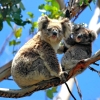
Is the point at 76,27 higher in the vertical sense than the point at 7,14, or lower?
lower

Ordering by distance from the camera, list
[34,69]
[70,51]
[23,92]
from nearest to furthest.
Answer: [23,92] < [34,69] < [70,51]

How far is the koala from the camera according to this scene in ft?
10.8

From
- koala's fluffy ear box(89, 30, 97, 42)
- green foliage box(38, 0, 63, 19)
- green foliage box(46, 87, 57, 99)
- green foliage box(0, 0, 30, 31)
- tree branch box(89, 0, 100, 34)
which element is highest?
green foliage box(0, 0, 30, 31)

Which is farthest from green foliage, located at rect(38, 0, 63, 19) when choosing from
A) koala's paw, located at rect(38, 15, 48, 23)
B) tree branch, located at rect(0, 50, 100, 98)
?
tree branch, located at rect(0, 50, 100, 98)

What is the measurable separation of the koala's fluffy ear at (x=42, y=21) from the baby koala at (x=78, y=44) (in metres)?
0.50

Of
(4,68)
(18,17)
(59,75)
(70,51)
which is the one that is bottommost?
(70,51)

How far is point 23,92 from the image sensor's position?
9.71 feet

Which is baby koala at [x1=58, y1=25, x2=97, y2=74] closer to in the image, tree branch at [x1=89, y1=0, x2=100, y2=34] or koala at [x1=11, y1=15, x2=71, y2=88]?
tree branch at [x1=89, y1=0, x2=100, y2=34]

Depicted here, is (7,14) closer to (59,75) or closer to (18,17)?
(18,17)

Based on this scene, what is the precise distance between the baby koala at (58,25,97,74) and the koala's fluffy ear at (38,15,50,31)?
50 cm

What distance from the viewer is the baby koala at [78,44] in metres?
4.04

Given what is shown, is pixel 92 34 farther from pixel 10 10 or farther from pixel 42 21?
pixel 10 10

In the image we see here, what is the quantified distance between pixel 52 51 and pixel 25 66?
316mm

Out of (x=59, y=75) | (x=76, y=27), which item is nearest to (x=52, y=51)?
(x=59, y=75)
